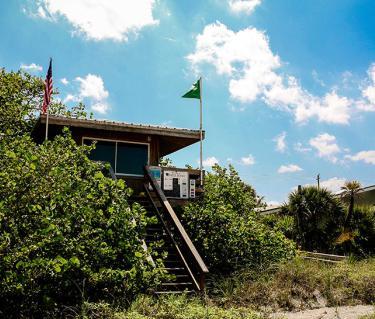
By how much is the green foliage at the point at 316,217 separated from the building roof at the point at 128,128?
7.61 m

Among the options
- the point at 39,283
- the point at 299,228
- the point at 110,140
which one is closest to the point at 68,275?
the point at 39,283

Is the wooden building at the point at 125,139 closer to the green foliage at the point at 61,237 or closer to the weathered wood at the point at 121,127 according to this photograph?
the weathered wood at the point at 121,127

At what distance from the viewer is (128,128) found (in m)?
16.7

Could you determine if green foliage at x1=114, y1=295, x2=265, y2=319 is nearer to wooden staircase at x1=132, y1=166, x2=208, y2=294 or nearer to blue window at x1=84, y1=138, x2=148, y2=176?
wooden staircase at x1=132, y1=166, x2=208, y2=294

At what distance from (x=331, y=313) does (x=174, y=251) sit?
4621mm

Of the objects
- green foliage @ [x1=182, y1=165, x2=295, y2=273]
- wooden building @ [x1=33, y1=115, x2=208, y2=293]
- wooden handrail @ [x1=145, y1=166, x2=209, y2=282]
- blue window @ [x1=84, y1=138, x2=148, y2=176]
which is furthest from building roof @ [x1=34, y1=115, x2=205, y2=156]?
green foliage @ [x1=182, y1=165, x2=295, y2=273]

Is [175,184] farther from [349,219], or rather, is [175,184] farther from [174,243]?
[349,219]

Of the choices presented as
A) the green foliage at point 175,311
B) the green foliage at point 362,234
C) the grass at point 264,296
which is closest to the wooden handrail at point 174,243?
the grass at point 264,296

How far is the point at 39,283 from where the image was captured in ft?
27.5

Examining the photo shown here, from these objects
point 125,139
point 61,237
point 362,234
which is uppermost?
point 125,139

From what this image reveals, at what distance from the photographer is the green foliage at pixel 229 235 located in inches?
494

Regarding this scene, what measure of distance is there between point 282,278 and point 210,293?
1658 millimetres

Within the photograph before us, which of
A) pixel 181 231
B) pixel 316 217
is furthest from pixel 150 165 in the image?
pixel 316 217

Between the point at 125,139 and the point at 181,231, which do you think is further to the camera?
the point at 125,139
